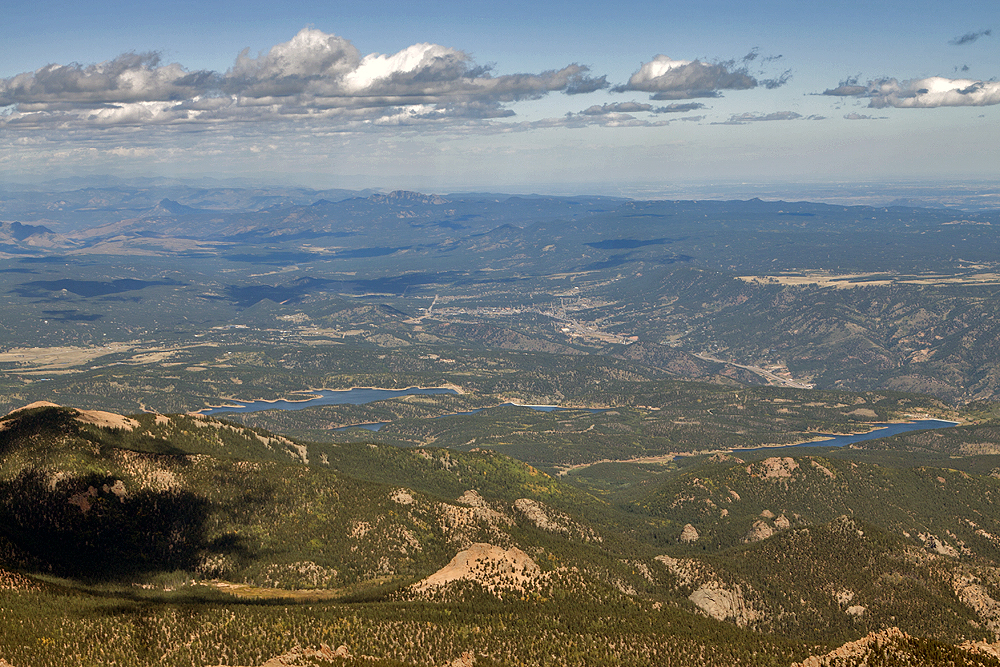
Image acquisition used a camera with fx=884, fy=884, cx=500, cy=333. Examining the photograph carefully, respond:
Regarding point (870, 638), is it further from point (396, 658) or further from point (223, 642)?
point (223, 642)

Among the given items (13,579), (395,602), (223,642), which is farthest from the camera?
(395,602)

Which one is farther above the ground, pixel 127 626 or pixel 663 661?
pixel 127 626

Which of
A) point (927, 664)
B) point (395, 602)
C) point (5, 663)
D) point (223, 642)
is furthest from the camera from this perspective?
point (395, 602)

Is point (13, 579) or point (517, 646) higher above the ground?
point (13, 579)

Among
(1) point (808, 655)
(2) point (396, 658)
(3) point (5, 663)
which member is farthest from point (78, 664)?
(1) point (808, 655)

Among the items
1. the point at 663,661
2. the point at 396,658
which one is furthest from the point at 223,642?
the point at 663,661

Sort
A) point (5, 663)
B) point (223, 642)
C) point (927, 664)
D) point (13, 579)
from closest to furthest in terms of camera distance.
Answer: point (5, 663), point (927, 664), point (223, 642), point (13, 579)

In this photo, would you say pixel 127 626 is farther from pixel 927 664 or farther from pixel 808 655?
pixel 927 664

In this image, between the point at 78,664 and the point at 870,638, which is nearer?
the point at 78,664

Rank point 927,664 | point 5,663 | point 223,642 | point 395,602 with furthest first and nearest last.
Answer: point 395,602 → point 223,642 → point 927,664 → point 5,663
